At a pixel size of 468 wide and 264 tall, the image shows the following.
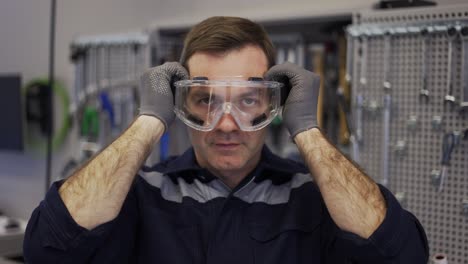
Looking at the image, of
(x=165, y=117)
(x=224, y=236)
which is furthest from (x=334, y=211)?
(x=165, y=117)

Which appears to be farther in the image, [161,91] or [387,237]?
[161,91]

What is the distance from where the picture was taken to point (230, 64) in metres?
1.61

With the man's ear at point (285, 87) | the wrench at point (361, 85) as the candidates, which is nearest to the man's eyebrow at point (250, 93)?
the man's ear at point (285, 87)

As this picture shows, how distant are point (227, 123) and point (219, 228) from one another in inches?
10.7

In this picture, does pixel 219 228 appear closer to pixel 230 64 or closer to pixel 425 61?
pixel 230 64

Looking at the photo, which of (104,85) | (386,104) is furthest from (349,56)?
(104,85)

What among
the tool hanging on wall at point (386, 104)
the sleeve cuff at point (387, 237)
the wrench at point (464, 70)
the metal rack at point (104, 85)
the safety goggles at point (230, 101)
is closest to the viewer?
the sleeve cuff at point (387, 237)

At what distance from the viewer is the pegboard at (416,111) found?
6.33ft

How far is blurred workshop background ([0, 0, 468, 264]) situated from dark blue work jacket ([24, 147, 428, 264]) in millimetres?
467

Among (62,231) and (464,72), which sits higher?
(464,72)

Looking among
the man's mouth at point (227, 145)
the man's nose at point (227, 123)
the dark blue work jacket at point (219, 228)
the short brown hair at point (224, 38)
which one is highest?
the short brown hair at point (224, 38)

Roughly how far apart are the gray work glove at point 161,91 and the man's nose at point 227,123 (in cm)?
17

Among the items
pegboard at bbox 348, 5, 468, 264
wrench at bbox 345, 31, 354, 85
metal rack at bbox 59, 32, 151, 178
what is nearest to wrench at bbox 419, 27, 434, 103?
pegboard at bbox 348, 5, 468, 264

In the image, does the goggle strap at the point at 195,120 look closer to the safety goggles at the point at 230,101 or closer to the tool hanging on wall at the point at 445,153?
the safety goggles at the point at 230,101
